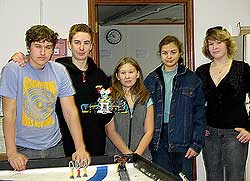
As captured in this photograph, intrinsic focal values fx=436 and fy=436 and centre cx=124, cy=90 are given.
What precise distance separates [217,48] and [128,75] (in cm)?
71

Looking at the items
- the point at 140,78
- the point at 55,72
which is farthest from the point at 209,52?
the point at 55,72

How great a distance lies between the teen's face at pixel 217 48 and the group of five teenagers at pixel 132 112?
590 mm

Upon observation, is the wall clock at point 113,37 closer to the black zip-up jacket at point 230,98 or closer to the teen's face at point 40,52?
the black zip-up jacket at point 230,98

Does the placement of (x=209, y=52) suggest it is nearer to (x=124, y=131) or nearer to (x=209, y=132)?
(x=209, y=132)

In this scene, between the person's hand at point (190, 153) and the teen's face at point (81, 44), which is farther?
the person's hand at point (190, 153)

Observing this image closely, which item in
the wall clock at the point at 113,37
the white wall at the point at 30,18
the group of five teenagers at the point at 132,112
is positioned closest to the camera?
the group of five teenagers at the point at 132,112

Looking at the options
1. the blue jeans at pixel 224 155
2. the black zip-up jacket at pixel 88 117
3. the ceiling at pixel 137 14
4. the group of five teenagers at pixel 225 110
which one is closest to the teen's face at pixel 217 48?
the group of five teenagers at pixel 225 110

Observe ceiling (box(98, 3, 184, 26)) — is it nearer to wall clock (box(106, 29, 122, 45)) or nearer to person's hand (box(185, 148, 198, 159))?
wall clock (box(106, 29, 122, 45))

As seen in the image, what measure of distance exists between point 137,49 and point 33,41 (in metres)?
5.78

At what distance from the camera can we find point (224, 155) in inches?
129

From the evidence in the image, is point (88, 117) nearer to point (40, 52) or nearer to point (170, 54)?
point (40, 52)

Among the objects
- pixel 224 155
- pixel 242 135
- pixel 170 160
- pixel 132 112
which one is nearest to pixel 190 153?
pixel 170 160

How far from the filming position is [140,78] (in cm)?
313

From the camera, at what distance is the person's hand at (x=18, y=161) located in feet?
7.85
